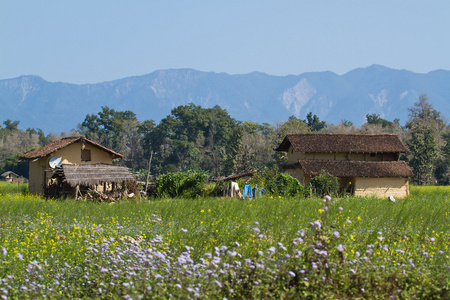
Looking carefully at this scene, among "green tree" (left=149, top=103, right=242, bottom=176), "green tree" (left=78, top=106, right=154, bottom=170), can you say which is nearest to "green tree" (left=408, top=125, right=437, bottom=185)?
"green tree" (left=149, top=103, right=242, bottom=176)

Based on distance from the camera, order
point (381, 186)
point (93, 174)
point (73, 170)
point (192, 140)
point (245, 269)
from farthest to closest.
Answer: point (192, 140)
point (381, 186)
point (93, 174)
point (73, 170)
point (245, 269)

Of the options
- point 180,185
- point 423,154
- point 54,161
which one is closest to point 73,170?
point 54,161

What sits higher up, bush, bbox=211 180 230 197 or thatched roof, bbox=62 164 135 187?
thatched roof, bbox=62 164 135 187

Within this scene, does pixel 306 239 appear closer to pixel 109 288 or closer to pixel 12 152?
pixel 109 288

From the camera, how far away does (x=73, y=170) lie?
32.2 m

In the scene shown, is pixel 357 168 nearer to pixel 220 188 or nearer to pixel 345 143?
pixel 345 143

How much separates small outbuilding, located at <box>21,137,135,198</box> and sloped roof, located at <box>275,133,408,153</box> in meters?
13.5

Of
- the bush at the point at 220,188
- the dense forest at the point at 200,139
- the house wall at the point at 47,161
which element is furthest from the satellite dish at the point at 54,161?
the dense forest at the point at 200,139

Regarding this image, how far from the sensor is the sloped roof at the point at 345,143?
41.0m

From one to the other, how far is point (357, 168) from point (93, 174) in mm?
18168

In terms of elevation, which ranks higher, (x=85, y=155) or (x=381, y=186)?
(x=85, y=155)

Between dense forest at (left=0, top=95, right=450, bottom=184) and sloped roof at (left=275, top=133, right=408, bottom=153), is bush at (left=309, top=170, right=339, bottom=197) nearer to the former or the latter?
sloped roof at (left=275, top=133, right=408, bottom=153)

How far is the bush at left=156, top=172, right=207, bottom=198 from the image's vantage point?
1344 inches

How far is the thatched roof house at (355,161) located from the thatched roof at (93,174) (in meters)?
12.3
